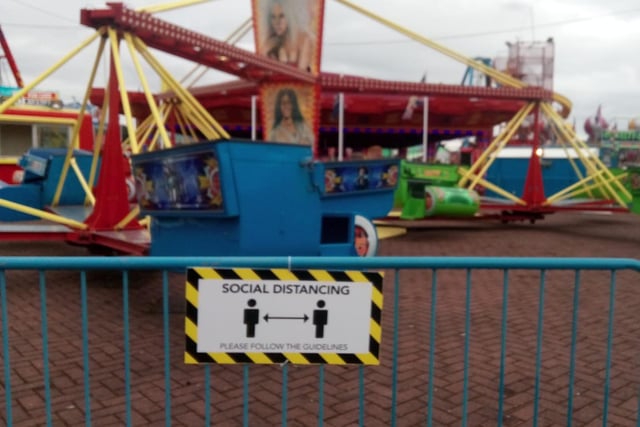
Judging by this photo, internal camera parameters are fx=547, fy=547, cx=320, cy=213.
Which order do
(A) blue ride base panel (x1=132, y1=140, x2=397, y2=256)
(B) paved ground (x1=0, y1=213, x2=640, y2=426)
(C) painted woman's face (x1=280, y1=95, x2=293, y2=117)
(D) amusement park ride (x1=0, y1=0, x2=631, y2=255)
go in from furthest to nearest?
(C) painted woman's face (x1=280, y1=95, x2=293, y2=117)
(D) amusement park ride (x1=0, y1=0, x2=631, y2=255)
(A) blue ride base panel (x1=132, y1=140, x2=397, y2=256)
(B) paved ground (x1=0, y1=213, x2=640, y2=426)

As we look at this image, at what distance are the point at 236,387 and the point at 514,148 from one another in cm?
3749

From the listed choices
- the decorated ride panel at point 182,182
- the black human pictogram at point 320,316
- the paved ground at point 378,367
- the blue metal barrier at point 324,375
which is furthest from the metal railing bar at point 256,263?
the decorated ride panel at point 182,182

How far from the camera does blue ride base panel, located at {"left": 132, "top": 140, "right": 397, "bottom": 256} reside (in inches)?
189

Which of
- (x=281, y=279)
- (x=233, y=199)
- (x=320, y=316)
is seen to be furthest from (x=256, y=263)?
(x=233, y=199)

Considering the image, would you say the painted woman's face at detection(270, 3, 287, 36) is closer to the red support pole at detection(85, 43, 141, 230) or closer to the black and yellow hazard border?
the red support pole at detection(85, 43, 141, 230)

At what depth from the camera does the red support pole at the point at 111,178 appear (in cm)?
664

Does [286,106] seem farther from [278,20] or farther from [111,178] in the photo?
[111,178]

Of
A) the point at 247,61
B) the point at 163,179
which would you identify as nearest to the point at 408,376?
the point at 163,179

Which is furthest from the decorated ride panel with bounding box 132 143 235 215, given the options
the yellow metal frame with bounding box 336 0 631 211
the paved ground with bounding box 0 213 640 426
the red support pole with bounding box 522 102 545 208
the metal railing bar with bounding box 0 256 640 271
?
the red support pole with bounding box 522 102 545 208

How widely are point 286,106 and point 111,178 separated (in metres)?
9.19

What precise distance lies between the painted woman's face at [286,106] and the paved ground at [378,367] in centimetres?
936

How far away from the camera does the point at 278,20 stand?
15.9m

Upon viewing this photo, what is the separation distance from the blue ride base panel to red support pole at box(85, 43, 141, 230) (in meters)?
0.88

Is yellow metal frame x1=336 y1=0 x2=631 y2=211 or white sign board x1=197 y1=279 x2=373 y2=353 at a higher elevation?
yellow metal frame x1=336 y1=0 x2=631 y2=211
